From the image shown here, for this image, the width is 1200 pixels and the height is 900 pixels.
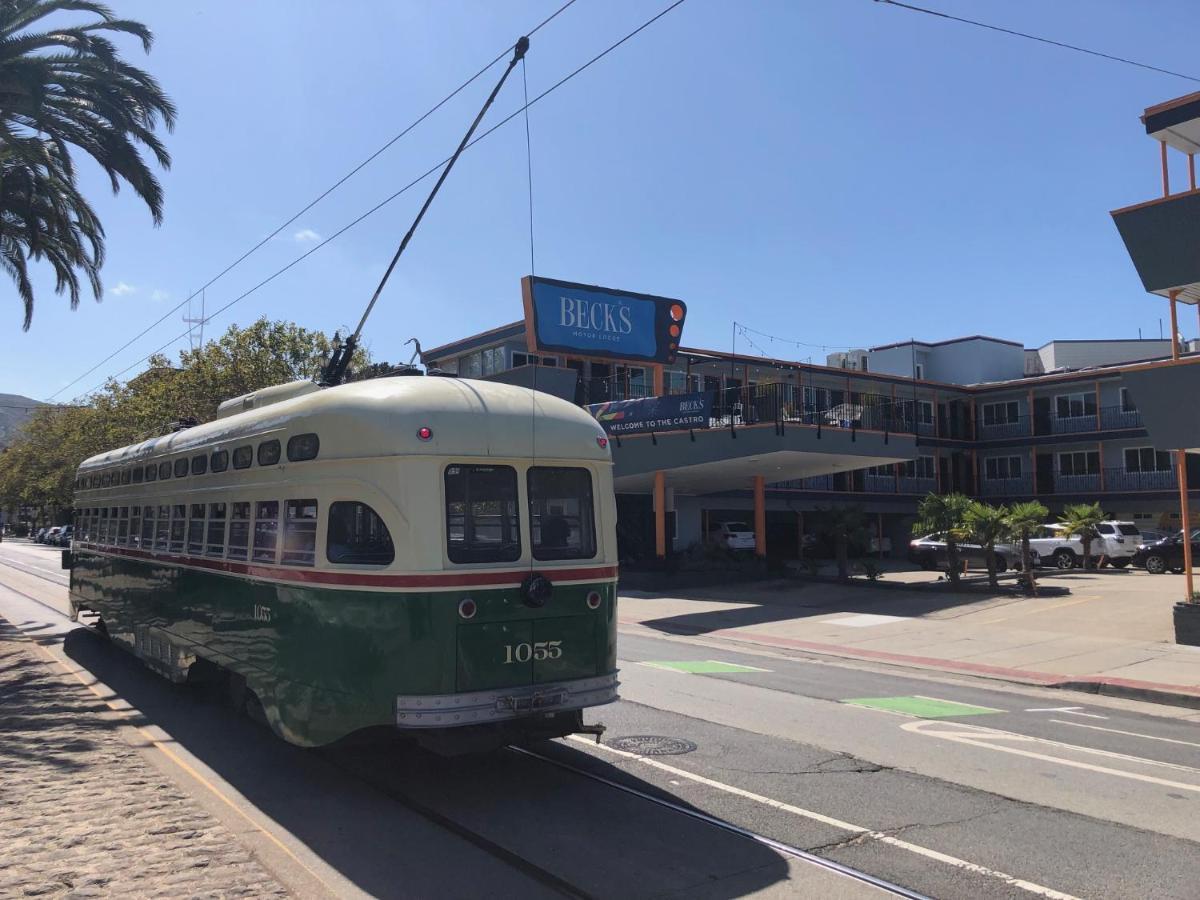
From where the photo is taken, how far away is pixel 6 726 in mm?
8688

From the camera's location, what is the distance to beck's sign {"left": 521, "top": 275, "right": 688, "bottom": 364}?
77.2 ft

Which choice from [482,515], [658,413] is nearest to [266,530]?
[482,515]

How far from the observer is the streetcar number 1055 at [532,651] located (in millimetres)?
6520

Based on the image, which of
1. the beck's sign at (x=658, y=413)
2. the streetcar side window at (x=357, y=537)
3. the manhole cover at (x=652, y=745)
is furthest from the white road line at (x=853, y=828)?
the beck's sign at (x=658, y=413)

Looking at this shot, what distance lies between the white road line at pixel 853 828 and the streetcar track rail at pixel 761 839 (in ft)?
1.74

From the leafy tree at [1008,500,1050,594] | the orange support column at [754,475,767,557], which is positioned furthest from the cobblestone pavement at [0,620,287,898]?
the orange support column at [754,475,767,557]

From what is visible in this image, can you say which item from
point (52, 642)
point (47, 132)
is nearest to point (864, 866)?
point (52, 642)

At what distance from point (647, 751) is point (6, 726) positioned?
6.07 metres

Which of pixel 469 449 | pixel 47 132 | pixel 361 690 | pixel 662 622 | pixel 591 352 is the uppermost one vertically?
pixel 47 132

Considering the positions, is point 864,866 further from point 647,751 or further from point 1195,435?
point 1195,435

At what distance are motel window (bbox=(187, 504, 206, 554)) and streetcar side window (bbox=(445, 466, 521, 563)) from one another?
12.1ft

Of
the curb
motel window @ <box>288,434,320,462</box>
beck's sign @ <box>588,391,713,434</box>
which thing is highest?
beck's sign @ <box>588,391,713,434</box>

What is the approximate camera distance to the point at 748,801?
6664mm

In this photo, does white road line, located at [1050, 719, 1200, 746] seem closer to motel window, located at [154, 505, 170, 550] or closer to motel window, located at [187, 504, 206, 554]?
motel window, located at [187, 504, 206, 554]
